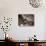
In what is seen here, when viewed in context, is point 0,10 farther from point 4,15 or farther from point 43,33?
point 43,33

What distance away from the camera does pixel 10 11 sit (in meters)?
4.04

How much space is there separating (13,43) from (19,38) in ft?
2.07

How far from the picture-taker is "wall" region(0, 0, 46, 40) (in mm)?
3967

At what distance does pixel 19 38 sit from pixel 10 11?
0.90 metres

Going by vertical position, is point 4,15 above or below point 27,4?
below

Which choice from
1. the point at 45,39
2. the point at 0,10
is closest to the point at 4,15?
the point at 0,10

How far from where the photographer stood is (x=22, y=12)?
4012 millimetres

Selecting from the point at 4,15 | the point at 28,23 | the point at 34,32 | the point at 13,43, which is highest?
the point at 4,15

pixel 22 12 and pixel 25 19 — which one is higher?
pixel 22 12

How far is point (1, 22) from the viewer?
4.00 meters

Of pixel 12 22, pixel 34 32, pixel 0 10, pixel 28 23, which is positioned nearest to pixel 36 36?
pixel 34 32

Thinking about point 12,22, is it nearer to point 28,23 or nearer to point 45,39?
point 28,23

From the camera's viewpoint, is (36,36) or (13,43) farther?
(36,36)

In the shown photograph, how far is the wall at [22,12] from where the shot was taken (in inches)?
156
